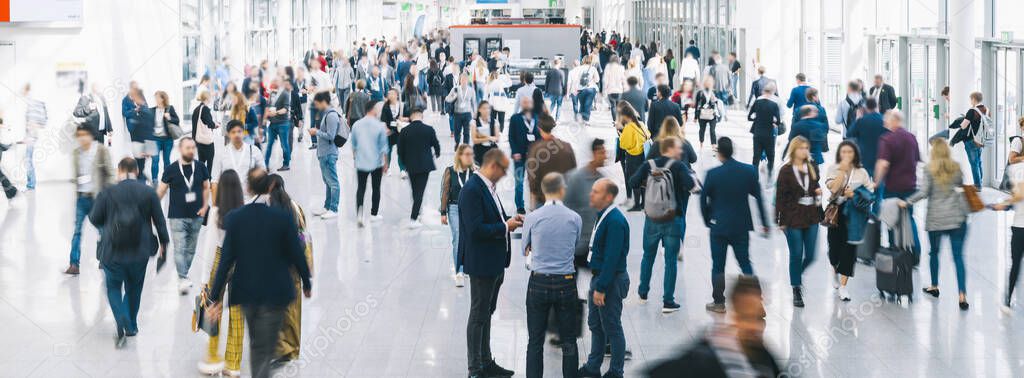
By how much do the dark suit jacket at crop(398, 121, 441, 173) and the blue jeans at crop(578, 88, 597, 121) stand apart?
42.3 ft

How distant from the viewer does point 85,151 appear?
38.6 feet

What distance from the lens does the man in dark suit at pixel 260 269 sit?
292 inches

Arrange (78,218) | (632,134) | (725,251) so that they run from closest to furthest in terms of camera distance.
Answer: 1. (725,251)
2. (78,218)
3. (632,134)

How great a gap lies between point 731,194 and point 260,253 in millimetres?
4008

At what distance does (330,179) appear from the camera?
50.8ft

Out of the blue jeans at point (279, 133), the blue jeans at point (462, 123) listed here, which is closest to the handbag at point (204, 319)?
the blue jeans at point (279, 133)

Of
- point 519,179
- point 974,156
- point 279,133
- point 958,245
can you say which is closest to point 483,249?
point 958,245

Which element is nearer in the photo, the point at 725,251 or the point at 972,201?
the point at 725,251

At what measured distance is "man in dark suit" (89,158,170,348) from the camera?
9.20 m

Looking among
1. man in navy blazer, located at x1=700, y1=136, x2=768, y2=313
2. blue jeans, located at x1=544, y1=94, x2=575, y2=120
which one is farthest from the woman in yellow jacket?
blue jeans, located at x1=544, y1=94, x2=575, y2=120

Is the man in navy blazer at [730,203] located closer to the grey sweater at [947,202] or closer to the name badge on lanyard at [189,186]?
the grey sweater at [947,202]

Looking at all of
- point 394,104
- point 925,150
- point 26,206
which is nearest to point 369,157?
point 394,104

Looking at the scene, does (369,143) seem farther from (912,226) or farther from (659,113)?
(912,226)

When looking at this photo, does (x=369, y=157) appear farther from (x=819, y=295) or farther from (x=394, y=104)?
(x=819, y=295)
